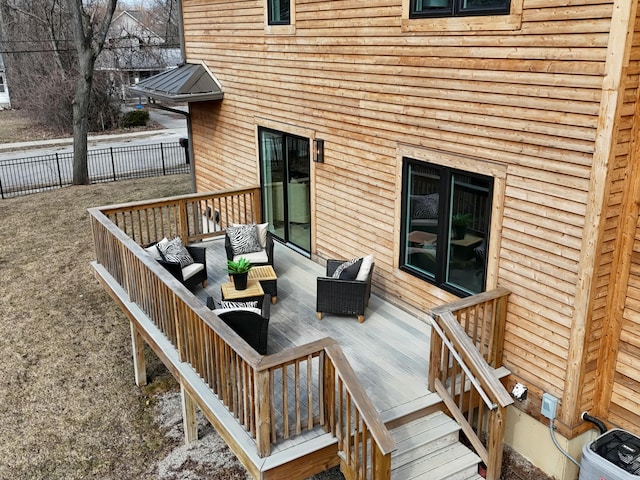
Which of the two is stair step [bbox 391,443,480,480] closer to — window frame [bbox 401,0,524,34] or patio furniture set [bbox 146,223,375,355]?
patio furniture set [bbox 146,223,375,355]

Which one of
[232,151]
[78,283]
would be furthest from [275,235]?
[78,283]

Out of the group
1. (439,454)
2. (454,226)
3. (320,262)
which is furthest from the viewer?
(320,262)

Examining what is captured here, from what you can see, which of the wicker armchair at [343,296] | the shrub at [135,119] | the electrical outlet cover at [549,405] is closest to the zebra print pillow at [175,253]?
the wicker armchair at [343,296]

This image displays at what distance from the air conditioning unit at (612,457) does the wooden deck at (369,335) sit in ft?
4.80

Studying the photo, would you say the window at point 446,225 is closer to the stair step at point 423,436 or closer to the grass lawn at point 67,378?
the stair step at point 423,436

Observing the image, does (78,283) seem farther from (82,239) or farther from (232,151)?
(232,151)

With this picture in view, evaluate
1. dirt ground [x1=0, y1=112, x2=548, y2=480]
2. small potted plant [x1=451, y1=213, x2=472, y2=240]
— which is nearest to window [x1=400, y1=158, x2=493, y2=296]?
small potted plant [x1=451, y1=213, x2=472, y2=240]

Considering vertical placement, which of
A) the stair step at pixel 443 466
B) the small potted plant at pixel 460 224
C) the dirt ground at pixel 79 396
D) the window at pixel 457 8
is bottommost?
the dirt ground at pixel 79 396

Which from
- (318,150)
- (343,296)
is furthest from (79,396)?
(318,150)

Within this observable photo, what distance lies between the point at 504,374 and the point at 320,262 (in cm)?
384

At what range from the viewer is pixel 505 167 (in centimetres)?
573

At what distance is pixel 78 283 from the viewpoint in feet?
37.2

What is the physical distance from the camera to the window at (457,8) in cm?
552

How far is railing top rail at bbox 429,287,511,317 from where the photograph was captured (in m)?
5.54
